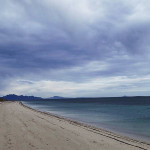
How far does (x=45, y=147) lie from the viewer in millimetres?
9562

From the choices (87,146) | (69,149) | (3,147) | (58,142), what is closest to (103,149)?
(87,146)

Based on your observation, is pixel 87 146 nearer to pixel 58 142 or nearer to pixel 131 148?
pixel 58 142

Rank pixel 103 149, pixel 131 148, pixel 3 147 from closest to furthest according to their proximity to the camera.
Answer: pixel 3 147, pixel 103 149, pixel 131 148

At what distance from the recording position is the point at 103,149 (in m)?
9.91

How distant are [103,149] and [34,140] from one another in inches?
156

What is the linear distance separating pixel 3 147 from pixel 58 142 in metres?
3.02

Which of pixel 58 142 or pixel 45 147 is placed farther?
pixel 58 142

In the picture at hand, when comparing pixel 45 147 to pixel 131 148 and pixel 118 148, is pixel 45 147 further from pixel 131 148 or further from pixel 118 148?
pixel 131 148

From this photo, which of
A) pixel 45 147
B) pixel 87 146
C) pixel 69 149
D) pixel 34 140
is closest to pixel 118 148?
pixel 87 146

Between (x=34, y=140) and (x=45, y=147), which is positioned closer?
(x=45, y=147)

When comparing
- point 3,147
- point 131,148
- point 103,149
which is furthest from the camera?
point 131,148

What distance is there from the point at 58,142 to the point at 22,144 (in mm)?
2022

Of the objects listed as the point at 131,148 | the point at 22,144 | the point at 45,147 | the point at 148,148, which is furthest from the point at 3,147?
the point at 148,148

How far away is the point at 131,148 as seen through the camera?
35.3ft
